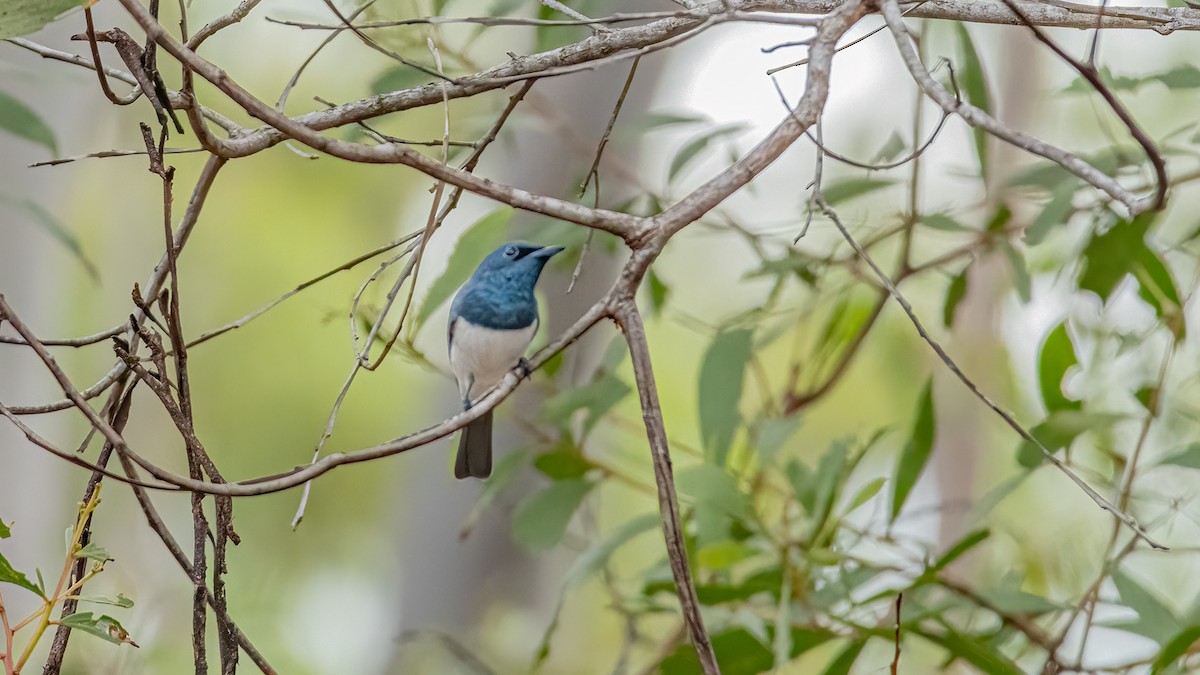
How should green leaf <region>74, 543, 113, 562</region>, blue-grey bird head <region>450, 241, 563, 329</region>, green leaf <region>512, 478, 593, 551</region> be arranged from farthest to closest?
blue-grey bird head <region>450, 241, 563, 329</region>
green leaf <region>512, 478, 593, 551</region>
green leaf <region>74, 543, 113, 562</region>

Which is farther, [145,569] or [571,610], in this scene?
[145,569]

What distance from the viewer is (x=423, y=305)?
1.56 m

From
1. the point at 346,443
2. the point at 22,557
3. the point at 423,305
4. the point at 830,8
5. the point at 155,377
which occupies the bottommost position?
the point at 155,377

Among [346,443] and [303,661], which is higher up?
[346,443]

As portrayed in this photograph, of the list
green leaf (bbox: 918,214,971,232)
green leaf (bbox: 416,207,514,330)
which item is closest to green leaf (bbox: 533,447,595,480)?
green leaf (bbox: 416,207,514,330)

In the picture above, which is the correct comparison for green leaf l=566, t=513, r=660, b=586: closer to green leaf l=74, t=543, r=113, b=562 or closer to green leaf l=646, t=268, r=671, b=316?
green leaf l=646, t=268, r=671, b=316

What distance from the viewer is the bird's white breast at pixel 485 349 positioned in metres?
2.13

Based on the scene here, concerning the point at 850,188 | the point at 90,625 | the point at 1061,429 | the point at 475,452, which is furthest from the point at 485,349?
the point at 90,625

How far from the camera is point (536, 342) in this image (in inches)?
106

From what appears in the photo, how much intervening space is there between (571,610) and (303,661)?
1.03 metres

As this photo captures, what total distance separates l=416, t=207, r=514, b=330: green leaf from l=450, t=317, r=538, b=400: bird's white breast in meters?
0.57

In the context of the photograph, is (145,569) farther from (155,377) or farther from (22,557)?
(155,377)

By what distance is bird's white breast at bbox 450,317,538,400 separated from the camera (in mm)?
2127

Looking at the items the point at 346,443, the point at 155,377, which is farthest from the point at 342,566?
the point at 155,377
